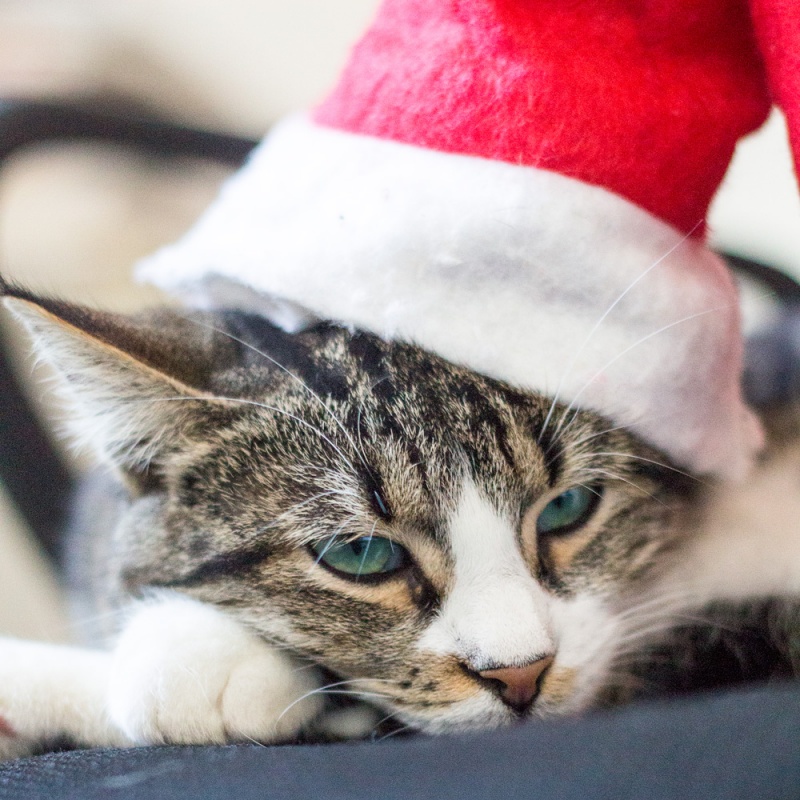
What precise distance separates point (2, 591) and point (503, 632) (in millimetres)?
1142

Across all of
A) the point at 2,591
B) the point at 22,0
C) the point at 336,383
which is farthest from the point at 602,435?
the point at 22,0

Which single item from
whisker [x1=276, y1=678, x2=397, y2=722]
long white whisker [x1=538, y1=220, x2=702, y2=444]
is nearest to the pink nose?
whisker [x1=276, y1=678, x2=397, y2=722]

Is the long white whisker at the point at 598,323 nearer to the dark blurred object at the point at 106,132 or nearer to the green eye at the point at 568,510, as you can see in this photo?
the green eye at the point at 568,510

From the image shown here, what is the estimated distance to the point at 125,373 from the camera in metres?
0.68

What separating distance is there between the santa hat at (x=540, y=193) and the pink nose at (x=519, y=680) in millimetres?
230

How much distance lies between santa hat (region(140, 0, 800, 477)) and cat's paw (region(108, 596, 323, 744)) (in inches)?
12.0

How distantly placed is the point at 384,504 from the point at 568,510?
0.64 ft

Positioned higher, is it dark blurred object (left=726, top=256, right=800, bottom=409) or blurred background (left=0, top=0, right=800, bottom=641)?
blurred background (left=0, top=0, right=800, bottom=641)

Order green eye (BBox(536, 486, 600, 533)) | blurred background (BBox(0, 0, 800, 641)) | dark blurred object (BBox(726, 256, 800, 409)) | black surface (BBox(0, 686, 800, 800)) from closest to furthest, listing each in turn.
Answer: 1. black surface (BBox(0, 686, 800, 800))
2. green eye (BBox(536, 486, 600, 533))
3. dark blurred object (BBox(726, 256, 800, 409))
4. blurred background (BBox(0, 0, 800, 641))

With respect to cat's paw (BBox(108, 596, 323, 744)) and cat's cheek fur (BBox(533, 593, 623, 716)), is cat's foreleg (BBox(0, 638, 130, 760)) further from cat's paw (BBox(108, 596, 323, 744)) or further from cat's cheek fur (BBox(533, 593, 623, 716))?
cat's cheek fur (BBox(533, 593, 623, 716))

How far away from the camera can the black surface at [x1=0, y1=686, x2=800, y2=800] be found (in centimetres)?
38

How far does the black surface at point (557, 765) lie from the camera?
0.38 metres

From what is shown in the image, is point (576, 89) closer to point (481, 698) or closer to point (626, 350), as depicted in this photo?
point (626, 350)

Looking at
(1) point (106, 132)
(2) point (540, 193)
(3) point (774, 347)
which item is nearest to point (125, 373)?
(2) point (540, 193)
